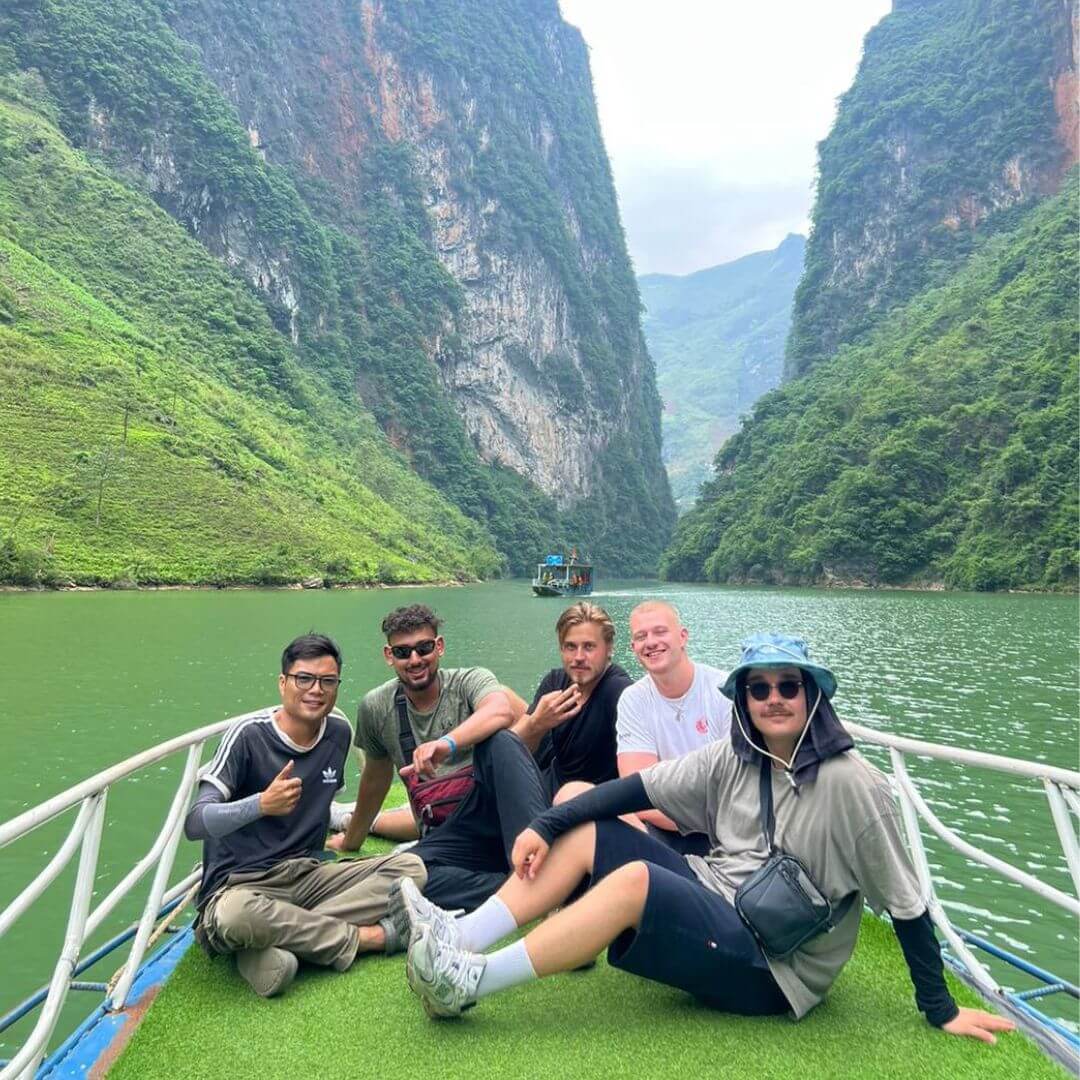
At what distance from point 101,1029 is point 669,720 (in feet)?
7.27

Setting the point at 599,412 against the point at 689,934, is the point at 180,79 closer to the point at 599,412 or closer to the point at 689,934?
the point at 599,412

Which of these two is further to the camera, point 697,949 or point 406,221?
point 406,221

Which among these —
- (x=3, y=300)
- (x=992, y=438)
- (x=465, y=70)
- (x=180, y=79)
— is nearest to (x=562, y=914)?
(x=3, y=300)

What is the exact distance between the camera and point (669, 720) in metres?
3.26

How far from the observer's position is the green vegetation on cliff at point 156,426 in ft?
117

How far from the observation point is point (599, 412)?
387 feet

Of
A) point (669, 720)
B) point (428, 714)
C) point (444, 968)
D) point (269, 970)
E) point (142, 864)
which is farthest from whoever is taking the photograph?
point (428, 714)

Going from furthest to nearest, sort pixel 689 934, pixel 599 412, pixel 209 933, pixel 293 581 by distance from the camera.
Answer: pixel 599 412
pixel 293 581
pixel 209 933
pixel 689 934

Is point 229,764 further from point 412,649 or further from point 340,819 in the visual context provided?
point 340,819

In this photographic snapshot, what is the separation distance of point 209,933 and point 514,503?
93.2 meters

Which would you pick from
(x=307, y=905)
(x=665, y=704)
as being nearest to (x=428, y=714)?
(x=307, y=905)

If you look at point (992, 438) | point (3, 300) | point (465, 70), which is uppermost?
point (465, 70)

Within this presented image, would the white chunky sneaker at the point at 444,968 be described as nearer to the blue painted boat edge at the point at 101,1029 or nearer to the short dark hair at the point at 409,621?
the blue painted boat edge at the point at 101,1029

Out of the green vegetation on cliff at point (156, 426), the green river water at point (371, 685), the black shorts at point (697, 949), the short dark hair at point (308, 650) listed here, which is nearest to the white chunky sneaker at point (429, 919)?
the black shorts at point (697, 949)
